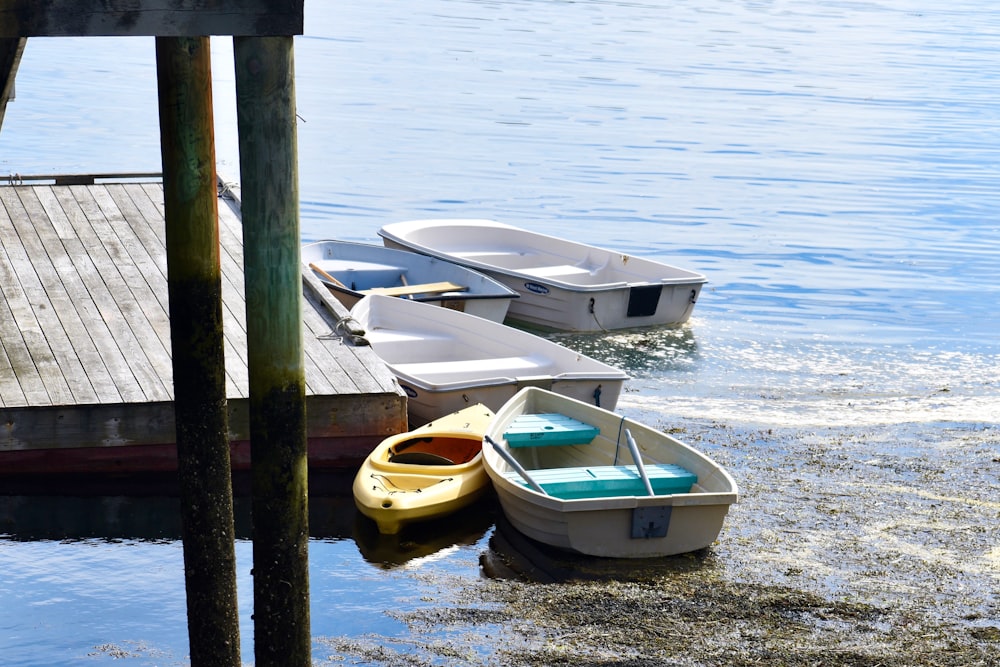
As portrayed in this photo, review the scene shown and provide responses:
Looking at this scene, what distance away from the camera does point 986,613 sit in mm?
7465

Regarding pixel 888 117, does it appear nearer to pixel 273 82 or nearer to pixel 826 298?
pixel 826 298

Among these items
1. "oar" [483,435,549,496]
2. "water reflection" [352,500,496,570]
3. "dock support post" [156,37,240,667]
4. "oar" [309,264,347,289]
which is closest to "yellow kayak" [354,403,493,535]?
"water reflection" [352,500,496,570]

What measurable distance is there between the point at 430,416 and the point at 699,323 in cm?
656

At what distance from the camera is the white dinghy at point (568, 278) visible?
14.2 metres

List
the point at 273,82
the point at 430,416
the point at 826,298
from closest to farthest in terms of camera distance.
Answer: the point at 273,82 → the point at 430,416 → the point at 826,298

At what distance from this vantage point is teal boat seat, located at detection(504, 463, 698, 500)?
8273mm

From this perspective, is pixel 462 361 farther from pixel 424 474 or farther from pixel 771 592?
pixel 771 592

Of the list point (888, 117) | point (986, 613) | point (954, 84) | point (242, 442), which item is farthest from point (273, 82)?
point (954, 84)

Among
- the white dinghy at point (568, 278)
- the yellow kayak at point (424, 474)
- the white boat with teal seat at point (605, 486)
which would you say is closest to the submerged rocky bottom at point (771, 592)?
the white boat with teal seat at point (605, 486)

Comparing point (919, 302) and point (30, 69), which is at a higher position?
point (30, 69)

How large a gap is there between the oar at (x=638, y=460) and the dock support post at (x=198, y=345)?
3.10 meters

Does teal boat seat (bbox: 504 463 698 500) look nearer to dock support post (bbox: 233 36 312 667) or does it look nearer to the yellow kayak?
the yellow kayak

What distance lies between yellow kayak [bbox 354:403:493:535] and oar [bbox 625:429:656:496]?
3.52 feet

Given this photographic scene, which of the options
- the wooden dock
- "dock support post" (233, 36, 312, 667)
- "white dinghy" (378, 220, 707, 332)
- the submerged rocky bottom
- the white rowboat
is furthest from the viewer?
"white dinghy" (378, 220, 707, 332)
